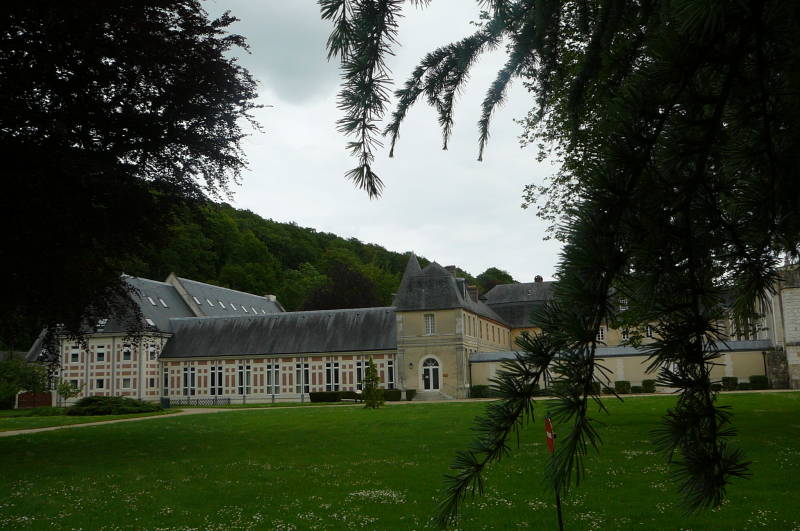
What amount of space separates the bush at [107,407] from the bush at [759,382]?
102ft

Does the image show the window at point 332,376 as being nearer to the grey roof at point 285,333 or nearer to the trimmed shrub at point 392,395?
the grey roof at point 285,333

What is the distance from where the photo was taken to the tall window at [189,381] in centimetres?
4575

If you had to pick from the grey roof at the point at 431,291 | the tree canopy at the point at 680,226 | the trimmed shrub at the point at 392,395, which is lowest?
the trimmed shrub at the point at 392,395

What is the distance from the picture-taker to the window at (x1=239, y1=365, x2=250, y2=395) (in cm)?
4478

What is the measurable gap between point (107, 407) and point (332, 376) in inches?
616

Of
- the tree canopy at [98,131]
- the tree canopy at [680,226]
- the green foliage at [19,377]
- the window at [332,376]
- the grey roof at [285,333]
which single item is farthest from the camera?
the grey roof at [285,333]

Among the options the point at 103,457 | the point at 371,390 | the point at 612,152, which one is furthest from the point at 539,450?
the point at 371,390

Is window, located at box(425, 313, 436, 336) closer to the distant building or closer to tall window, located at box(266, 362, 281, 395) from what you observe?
the distant building

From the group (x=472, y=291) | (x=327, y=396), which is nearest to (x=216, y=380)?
(x=327, y=396)

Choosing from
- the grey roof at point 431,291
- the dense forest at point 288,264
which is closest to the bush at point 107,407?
the grey roof at point 431,291

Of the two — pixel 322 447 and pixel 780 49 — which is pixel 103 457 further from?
pixel 780 49

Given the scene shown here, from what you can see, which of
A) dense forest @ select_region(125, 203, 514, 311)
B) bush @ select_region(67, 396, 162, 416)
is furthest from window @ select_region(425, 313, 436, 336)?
dense forest @ select_region(125, 203, 514, 311)

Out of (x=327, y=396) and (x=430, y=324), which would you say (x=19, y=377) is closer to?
(x=327, y=396)

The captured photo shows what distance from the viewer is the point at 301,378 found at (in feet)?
145
